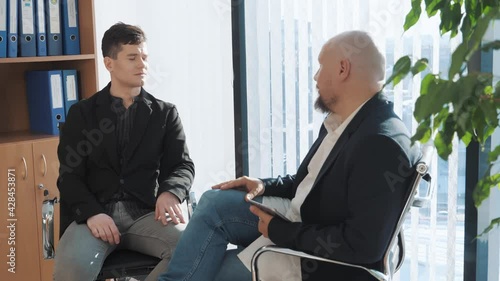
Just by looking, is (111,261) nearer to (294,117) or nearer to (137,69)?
(137,69)

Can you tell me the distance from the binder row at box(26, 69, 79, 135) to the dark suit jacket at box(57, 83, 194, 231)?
586 mm

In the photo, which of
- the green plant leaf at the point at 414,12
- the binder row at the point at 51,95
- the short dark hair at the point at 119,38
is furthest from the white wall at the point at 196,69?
the green plant leaf at the point at 414,12

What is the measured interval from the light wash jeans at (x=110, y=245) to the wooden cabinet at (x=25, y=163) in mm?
681

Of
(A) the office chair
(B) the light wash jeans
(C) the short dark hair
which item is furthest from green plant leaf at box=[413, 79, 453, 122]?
(C) the short dark hair

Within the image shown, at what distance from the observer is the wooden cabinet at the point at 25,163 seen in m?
3.12

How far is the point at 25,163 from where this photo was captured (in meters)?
3.15

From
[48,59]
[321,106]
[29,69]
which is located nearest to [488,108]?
[321,106]

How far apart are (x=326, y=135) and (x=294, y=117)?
104cm

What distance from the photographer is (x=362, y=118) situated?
84.0 inches

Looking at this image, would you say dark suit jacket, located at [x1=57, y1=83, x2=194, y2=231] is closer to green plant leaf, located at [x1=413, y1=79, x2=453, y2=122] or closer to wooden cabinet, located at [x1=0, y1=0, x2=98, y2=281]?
wooden cabinet, located at [x1=0, y1=0, x2=98, y2=281]

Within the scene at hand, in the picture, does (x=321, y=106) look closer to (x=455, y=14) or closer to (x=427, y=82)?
(x=455, y=14)

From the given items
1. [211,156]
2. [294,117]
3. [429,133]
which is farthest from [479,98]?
[211,156]

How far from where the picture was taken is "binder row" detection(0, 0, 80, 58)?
10.2 feet

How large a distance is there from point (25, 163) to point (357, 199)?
1.77 meters
